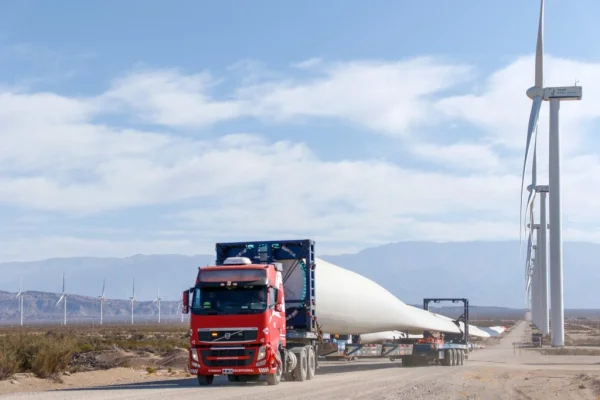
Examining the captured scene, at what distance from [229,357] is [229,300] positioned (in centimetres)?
183

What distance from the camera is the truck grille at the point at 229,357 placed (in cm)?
2809

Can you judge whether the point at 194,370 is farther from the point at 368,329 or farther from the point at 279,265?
the point at 368,329

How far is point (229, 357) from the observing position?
28.2 metres

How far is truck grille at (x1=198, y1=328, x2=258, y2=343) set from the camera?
92.1 feet

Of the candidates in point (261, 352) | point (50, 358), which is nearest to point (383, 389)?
point (261, 352)

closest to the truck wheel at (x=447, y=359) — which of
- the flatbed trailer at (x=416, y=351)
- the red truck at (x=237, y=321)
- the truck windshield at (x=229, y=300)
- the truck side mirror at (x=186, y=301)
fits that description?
the flatbed trailer at (x=416, y=351)

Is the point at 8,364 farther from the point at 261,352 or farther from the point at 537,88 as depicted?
the point at 537,88

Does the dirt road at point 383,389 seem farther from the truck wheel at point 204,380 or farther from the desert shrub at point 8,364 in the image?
the desert shrub at point 8,364

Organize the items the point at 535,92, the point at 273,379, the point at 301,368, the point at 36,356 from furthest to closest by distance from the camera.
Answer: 1. the point at 535,92
2. the point at 36,356
3. the point at 301,368
4. the point at 273,379

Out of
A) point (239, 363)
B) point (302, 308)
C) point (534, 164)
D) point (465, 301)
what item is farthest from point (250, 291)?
point (534, 164)

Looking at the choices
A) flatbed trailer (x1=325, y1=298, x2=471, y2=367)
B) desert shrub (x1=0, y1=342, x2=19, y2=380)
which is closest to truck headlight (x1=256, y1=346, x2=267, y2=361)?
flatbed trailer (x1=325, y1=298, x2=471, y2=367)

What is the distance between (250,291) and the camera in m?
28.5

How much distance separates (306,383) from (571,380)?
11754 millimetres

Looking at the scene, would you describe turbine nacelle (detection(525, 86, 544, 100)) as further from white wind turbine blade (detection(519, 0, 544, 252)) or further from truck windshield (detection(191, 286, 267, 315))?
truck windshield (detection(191, 286, 267, 315))
